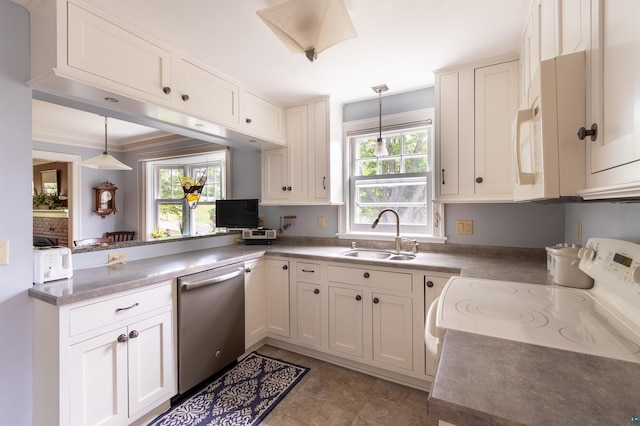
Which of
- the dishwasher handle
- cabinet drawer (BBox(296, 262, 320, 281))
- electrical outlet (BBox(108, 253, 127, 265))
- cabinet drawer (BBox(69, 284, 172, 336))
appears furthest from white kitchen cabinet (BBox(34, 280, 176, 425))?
cabinet drawer (BBox(296, 262, 320, 281))

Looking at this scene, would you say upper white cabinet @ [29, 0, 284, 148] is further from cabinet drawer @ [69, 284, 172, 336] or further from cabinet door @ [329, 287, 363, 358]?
cabinet door @ [329, 287, 363, 358]

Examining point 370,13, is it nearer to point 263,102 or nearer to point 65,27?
point 263,102

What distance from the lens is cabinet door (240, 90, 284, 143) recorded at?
2.34m

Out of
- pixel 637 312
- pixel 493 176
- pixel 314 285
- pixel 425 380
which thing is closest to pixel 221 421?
pixel 314 285

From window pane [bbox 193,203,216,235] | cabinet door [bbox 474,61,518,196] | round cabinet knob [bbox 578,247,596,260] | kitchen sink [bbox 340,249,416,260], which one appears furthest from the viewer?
window pane [bbox 193,203,216,235]

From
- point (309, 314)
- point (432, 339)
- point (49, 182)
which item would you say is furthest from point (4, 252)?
point (432, 339)

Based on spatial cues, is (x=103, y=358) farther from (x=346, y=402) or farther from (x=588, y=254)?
(x=588, y=254)

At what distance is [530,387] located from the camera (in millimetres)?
592

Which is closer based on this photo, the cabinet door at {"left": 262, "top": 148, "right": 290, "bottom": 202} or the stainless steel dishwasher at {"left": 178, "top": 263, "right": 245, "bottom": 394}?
the stainless steel dishwasher at {"left": 178, "top": 263, "right": 245, "bottom": 394}

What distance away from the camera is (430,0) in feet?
4.66

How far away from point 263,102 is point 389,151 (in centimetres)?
125

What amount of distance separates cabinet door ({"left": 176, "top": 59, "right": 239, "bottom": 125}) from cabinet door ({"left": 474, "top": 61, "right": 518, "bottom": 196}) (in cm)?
183

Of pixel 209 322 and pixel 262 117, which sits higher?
pixel 262 117

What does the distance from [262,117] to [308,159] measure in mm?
Answer: 564
